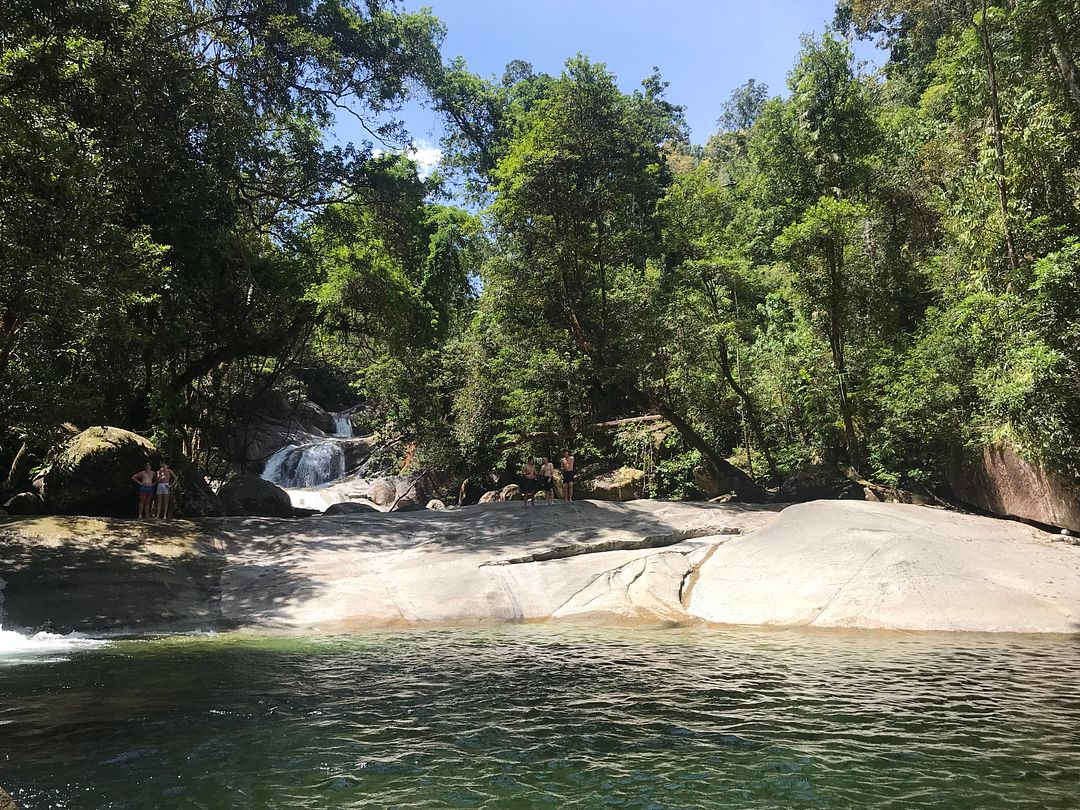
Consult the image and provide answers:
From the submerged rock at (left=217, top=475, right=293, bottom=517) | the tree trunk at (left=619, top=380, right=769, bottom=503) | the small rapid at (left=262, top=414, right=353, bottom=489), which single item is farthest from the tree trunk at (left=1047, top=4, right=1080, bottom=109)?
the small rapid at (left=262, top=414, right=353, bottom=489)

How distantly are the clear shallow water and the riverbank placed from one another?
154cm

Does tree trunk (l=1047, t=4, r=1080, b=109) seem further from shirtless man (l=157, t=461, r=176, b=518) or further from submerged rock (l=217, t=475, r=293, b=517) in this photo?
submerged rock (l=217, t=475, r=293, b=517)

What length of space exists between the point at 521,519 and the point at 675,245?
503 inches

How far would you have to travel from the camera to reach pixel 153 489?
1677 centimetres

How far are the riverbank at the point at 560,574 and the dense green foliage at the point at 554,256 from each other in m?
2.96

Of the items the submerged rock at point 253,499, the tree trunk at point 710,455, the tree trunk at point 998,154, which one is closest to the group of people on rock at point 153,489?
the submerged rock at point 253,499

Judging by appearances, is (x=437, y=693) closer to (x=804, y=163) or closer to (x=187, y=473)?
(x=187, y=473)

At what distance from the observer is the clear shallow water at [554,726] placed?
462 cm

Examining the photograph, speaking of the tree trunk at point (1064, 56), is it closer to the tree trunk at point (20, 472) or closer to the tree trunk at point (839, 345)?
the tree trunk at point (839, 345)

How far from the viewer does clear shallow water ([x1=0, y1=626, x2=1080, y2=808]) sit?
4.62m

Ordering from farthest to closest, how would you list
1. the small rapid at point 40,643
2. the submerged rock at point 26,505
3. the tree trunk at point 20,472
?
the tree trunk at point 20,472 < the submerged rock at point 26,505 < the small rapid at point 40,643

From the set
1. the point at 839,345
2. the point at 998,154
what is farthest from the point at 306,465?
the point at 998,154

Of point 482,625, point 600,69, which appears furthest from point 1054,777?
point 600,69

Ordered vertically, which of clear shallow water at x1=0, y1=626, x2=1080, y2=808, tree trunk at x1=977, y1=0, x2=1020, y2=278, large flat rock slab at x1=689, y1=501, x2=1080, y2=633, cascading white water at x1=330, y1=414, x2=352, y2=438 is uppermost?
tree trunk at x1=977, y1=0, x2=1020, y2=278
